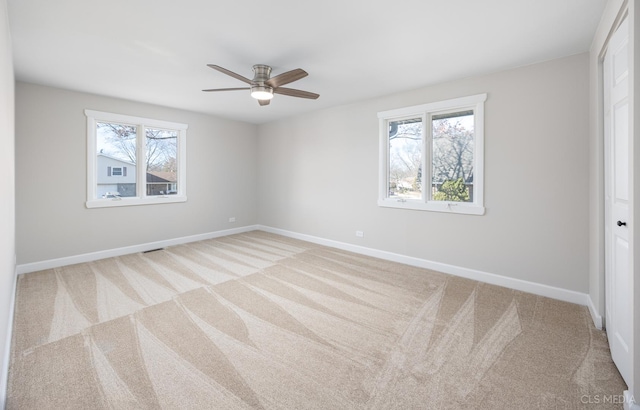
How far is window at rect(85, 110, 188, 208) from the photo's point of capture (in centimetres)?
440

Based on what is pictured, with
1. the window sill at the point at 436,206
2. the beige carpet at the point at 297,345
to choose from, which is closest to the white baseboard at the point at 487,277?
the beige carpet at the point at 297,345

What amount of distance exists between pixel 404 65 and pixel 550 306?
302 cm

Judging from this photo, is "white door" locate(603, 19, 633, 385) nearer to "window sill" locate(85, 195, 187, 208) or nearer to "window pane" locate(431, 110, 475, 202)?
"window pane" locate(431, 110, 475, 202)

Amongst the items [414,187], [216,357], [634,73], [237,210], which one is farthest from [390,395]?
[237,210]

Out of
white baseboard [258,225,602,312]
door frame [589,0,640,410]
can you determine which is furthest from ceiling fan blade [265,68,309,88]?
white baseboard [258,225,602,312]

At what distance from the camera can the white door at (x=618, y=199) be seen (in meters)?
1.72

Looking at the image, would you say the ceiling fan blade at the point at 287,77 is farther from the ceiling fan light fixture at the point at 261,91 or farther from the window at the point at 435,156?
the window at the point at 435,156

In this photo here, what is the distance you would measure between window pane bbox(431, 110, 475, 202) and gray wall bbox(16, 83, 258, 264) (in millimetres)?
4359

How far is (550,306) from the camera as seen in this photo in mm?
2850

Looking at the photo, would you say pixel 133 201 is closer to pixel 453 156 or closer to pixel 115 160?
pixel 115 160

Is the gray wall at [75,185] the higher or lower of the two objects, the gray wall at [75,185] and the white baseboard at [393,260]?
the higher

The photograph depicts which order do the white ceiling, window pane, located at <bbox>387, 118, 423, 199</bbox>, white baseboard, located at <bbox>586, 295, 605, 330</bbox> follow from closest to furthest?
1. the white ceiling
2. white baseboard, located at <bbox>586, 295, 605, 330</bbox>
3. window pane, located at <bbox>387, 118, 423, 199</bbox>

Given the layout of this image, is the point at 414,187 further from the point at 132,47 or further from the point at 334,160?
the point at 132,47

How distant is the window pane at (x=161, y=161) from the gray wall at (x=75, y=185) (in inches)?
10.2
